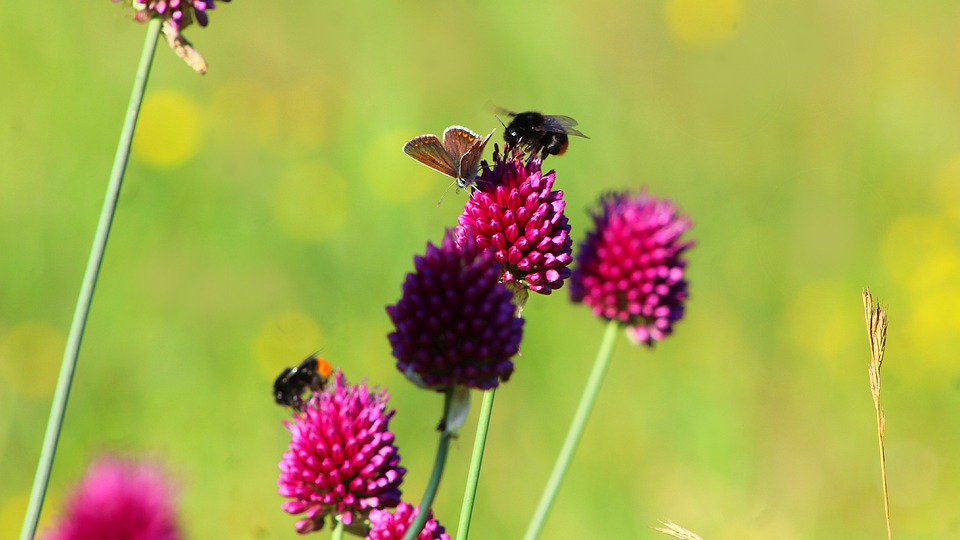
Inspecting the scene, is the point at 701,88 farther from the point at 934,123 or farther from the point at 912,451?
the point at 912,451

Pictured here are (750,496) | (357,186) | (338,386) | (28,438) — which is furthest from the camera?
(357,186)

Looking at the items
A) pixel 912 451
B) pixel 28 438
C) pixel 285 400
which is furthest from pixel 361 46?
pixel 285 400

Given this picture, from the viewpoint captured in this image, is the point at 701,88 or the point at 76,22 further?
the point at 701,88

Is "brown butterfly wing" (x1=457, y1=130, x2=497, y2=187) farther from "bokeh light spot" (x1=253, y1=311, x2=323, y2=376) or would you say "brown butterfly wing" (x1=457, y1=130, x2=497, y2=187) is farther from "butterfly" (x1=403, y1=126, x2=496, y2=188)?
"bokeh light spot" (x1=253, y1=311, x2=323, y2=376)

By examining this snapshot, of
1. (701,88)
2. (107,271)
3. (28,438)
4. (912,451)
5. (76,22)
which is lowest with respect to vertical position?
(28,438)

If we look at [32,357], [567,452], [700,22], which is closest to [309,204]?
[32,357]

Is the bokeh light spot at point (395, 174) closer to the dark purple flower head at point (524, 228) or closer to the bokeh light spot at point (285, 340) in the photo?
the bokeh light spot at point (285, 340)
